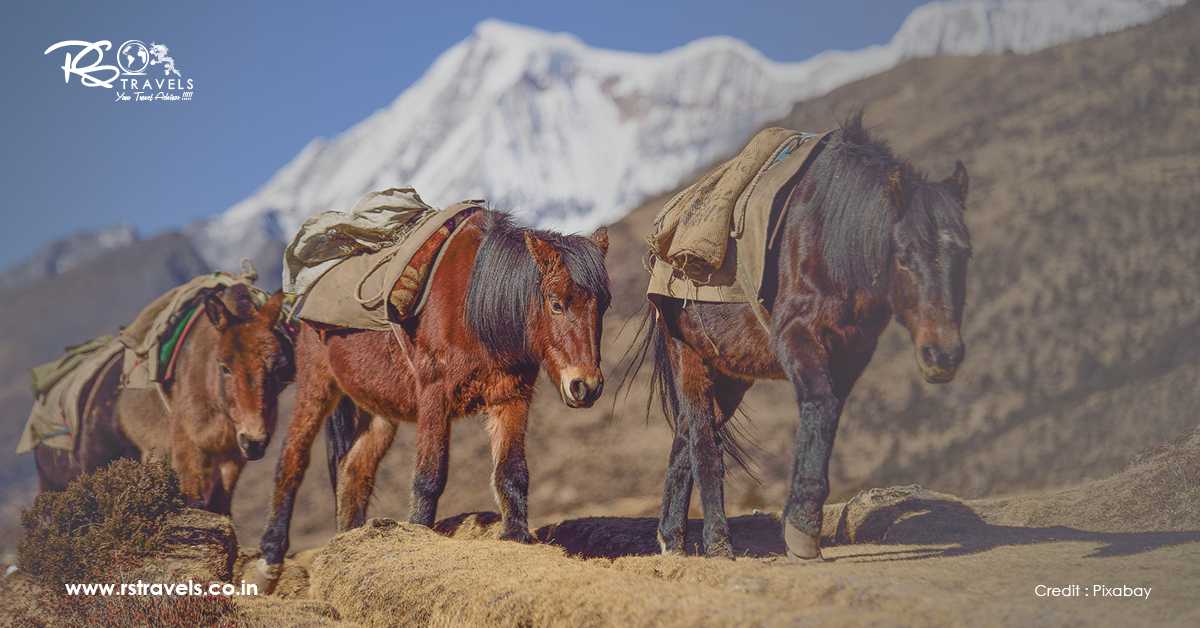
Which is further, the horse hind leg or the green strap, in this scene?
the green strap

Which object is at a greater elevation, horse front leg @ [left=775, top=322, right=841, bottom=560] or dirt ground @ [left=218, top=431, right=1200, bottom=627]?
horse front leg @ [left=775, top=322, right=841, bottom=560]

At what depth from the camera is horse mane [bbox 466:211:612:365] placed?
5570 millimetres

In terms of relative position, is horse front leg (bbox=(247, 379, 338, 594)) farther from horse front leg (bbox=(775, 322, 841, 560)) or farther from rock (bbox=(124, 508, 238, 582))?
horse front leg (bbox=(775, 322, 841, 560))

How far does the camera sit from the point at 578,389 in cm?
517

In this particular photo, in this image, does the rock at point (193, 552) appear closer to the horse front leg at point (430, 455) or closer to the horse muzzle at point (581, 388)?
the horse front leg at point (430, 455)

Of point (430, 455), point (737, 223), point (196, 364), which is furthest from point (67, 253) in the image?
point (737, 223)

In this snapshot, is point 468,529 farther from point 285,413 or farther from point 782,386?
point 285,413

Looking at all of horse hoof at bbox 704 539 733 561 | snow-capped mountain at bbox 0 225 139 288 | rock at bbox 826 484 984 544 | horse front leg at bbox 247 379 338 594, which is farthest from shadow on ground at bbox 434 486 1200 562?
snow-capped mountain at bbox 0 225 139 288

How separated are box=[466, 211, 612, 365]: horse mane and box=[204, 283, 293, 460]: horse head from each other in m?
2.03

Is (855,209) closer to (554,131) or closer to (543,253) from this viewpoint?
(543,253)

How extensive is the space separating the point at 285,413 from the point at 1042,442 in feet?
24.1

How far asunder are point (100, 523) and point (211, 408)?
1.30 metres

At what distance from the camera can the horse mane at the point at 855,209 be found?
509cm

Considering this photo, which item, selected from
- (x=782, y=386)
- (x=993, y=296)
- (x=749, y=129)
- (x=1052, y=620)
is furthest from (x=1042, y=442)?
(x=749, y=129)
